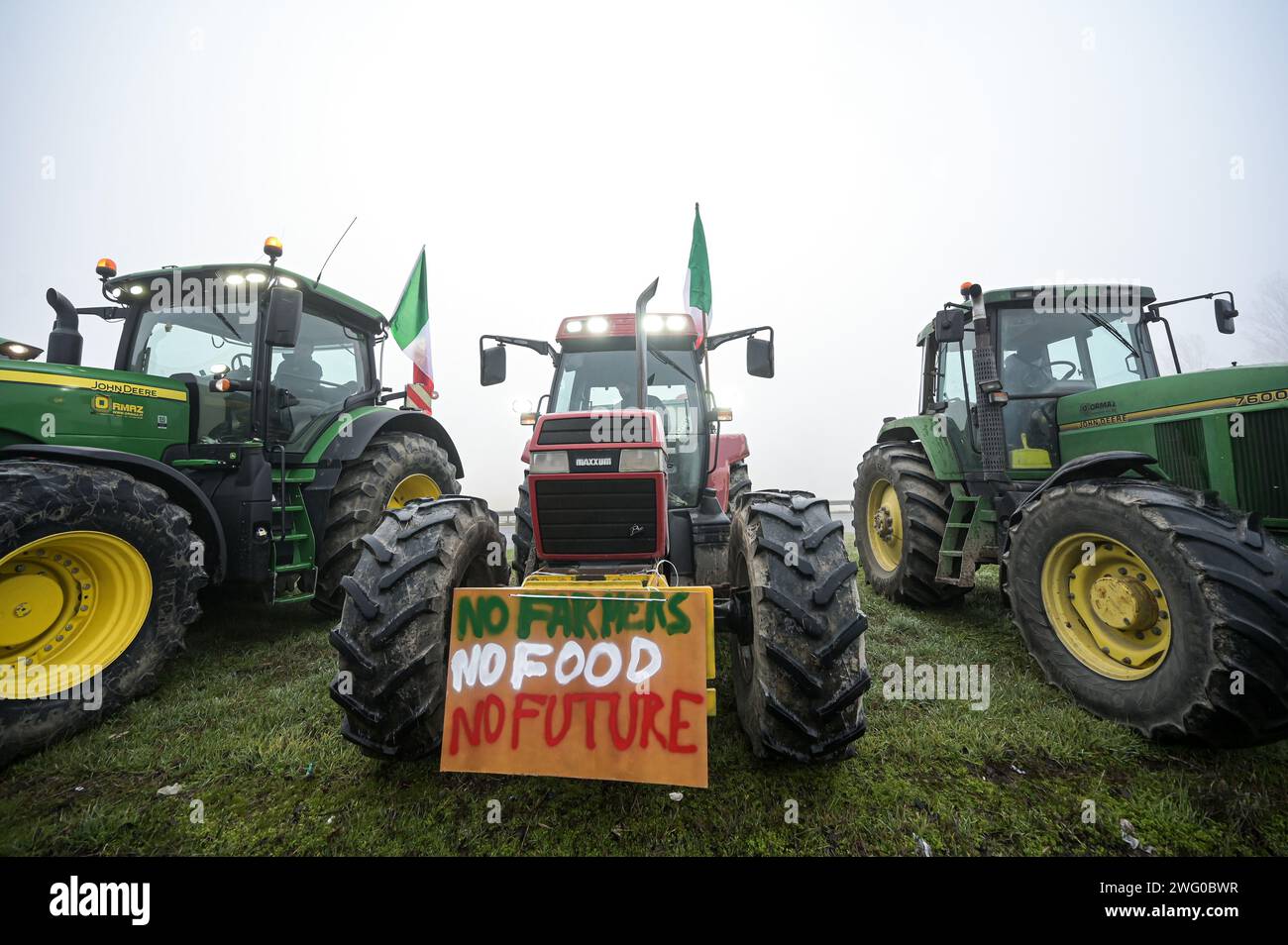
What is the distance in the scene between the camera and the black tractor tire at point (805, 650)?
70.8 inches

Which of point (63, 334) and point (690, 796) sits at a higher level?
point (63, 334)

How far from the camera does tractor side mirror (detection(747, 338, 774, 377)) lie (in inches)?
140

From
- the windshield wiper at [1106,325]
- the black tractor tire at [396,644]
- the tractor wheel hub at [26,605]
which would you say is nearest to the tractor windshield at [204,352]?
the tractor wheel hub at [26,605]

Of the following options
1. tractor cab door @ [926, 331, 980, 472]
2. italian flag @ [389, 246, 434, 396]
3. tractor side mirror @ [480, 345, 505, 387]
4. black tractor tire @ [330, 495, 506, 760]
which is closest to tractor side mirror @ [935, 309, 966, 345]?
tractor cab door @ [926, 331, 980, 472]

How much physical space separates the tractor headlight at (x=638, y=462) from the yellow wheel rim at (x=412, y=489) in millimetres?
2501

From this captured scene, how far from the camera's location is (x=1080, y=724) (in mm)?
2369

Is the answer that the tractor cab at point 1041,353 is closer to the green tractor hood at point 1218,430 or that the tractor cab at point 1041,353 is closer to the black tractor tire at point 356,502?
the green tractor hood at point 1218,430

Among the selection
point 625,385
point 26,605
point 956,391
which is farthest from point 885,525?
point 26,605

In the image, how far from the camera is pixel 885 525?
188 inches

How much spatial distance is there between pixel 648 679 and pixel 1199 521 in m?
2.50

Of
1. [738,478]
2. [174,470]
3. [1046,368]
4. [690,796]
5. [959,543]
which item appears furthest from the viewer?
[738,478]

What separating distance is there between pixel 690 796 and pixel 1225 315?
199 inches

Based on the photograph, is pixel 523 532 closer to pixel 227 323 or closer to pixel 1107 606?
pixel 227 323
